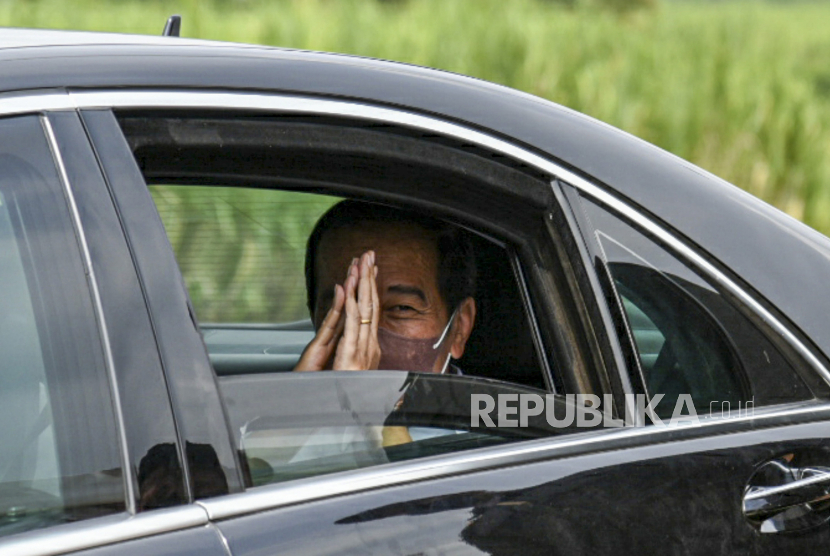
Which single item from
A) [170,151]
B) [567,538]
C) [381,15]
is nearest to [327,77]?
[170,151]

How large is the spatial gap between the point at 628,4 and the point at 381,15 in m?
20.8

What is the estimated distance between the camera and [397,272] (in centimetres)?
178

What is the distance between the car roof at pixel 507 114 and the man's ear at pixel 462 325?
0.29 m

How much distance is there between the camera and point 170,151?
147 cm

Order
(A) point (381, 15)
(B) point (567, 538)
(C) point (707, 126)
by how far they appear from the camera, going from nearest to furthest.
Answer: (B) point (567, 538) < (C) point (707, 126) < (A) point (381, 15)

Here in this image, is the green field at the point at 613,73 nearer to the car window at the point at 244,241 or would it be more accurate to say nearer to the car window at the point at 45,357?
the car window at the point at 244,241

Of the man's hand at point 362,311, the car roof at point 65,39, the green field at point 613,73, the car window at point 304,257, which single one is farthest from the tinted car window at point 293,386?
the green field at point 613,73

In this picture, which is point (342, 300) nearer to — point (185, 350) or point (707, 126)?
point (185, 350)

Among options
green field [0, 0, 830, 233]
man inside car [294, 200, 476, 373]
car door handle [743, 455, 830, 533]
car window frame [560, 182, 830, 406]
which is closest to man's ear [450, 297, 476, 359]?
man inside car [294, 200, 476, 373]

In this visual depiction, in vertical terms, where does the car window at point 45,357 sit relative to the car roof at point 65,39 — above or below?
below

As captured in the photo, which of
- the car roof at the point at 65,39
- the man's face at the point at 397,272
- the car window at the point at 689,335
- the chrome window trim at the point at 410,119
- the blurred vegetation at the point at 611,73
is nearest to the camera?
the chrome window trim at the point at 410,119

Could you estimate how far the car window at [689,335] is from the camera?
1630 mm

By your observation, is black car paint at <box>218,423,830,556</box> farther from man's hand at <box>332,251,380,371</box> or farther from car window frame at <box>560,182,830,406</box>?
man's hand at <box>332,251,380,371</box>

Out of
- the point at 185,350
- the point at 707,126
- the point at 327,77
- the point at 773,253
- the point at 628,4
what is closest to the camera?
the point at 185,350
